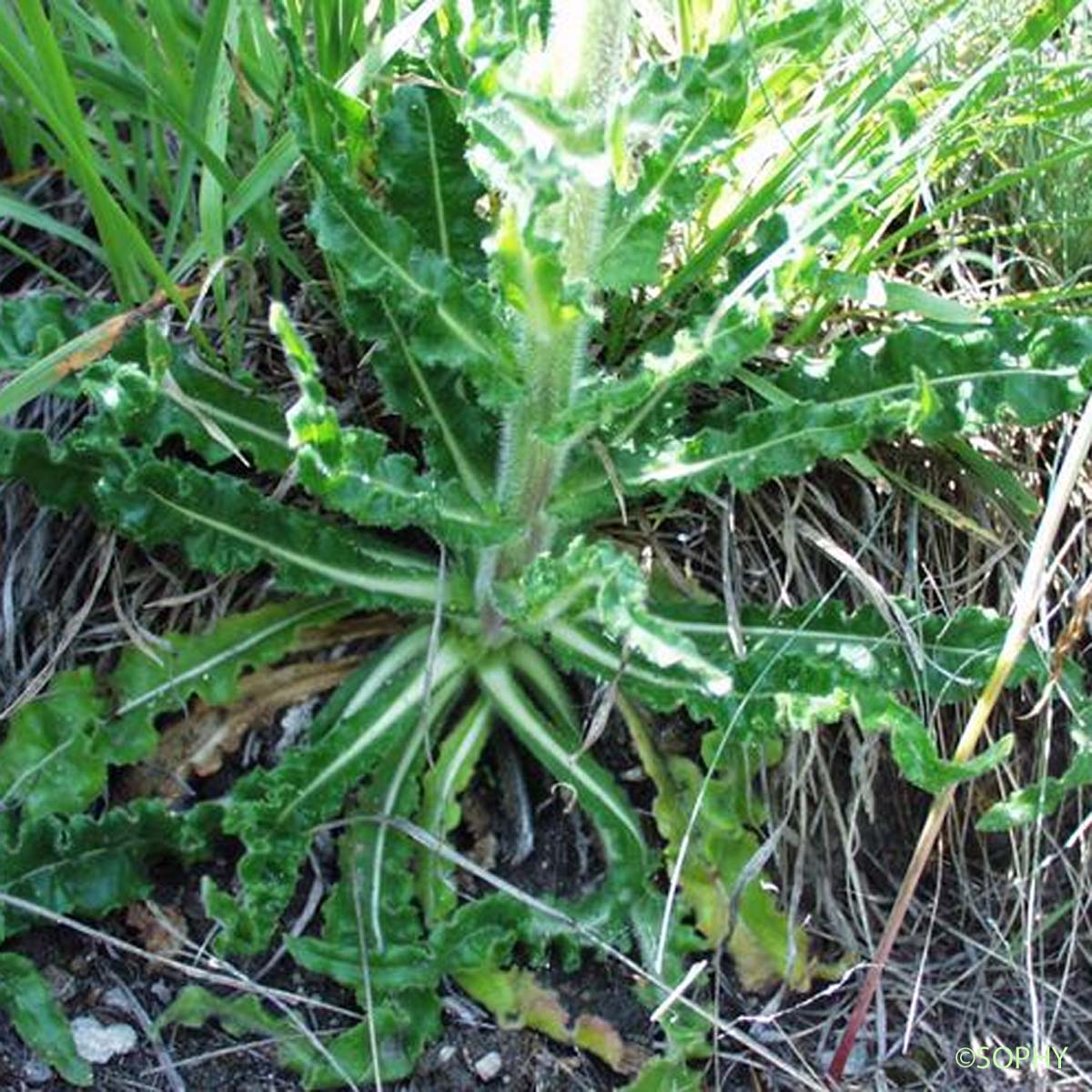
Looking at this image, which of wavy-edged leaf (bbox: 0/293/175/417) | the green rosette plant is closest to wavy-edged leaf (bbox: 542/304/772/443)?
the green rosette plant

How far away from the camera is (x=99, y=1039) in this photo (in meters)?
1.71

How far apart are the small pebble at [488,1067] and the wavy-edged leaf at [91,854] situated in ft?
Result: 1.12

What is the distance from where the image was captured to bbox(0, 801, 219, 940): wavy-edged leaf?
1.71m

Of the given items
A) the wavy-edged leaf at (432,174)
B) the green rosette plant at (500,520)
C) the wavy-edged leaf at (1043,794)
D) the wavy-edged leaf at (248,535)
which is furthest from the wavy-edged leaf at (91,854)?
the wavy-edged leaf at (1043,794)

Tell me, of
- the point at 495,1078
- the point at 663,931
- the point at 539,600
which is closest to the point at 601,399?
the point at 539,600

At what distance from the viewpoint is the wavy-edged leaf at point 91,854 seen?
1.71 metres

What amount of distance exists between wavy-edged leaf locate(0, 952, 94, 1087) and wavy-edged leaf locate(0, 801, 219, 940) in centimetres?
4

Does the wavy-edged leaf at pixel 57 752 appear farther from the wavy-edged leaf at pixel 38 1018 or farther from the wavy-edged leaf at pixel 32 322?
the wavy-edged leaf at pixel 32 322

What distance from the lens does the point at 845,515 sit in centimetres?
205

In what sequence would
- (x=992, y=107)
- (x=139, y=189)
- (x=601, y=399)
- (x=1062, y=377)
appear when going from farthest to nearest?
(x=139, y=189), (x=992, y=107), (x=1062, y=377), (x=601, y=399)

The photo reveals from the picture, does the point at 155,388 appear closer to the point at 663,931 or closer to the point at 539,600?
the point at 539,600

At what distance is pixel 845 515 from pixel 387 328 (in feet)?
1.91

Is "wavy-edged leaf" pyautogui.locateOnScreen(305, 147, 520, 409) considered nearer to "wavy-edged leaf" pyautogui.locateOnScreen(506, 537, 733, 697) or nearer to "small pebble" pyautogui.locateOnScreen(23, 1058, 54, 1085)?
"wavy-edged leaf" pyautogui.locateOnScreen(506, 537, 733, 697)

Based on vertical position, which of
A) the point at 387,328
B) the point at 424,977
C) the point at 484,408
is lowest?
the point at 424,977
